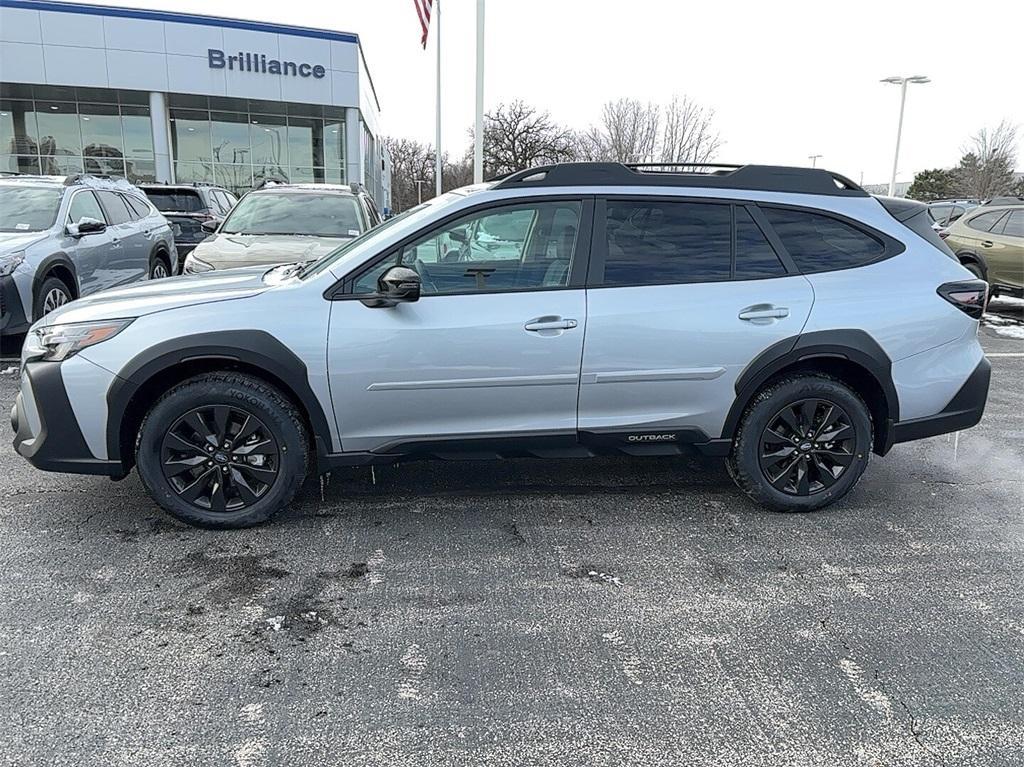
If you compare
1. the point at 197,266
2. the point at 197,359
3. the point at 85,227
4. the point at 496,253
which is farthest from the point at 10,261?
the point at 496,253

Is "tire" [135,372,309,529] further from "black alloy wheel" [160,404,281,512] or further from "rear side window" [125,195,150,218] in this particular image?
"rear side window" [125,195,150,218]

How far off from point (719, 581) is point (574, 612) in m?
0.74

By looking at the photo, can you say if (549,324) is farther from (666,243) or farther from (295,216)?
(295,216)

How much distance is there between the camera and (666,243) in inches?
157

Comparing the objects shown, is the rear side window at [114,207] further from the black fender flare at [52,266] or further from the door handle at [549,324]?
Result: the door handle at [549,324]

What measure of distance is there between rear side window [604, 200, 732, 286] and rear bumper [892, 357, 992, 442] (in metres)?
1.36

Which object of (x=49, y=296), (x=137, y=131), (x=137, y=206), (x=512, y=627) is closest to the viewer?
(x=512, y=627)

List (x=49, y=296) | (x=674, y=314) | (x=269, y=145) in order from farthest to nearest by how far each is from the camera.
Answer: (x=269, y=145) → (x=49, y=296) → (x=674, y=314)

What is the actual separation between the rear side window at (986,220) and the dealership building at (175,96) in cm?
2522

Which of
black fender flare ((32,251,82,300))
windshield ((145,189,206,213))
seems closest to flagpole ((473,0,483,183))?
windshield ((145,189,206,213))

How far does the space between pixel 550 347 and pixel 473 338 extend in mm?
387

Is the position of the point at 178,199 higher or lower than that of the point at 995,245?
higher

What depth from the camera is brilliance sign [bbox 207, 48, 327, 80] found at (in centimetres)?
2936

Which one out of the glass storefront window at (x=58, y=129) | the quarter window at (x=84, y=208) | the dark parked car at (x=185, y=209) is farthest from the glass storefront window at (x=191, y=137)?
the quarter window at (x=84, y=208)
